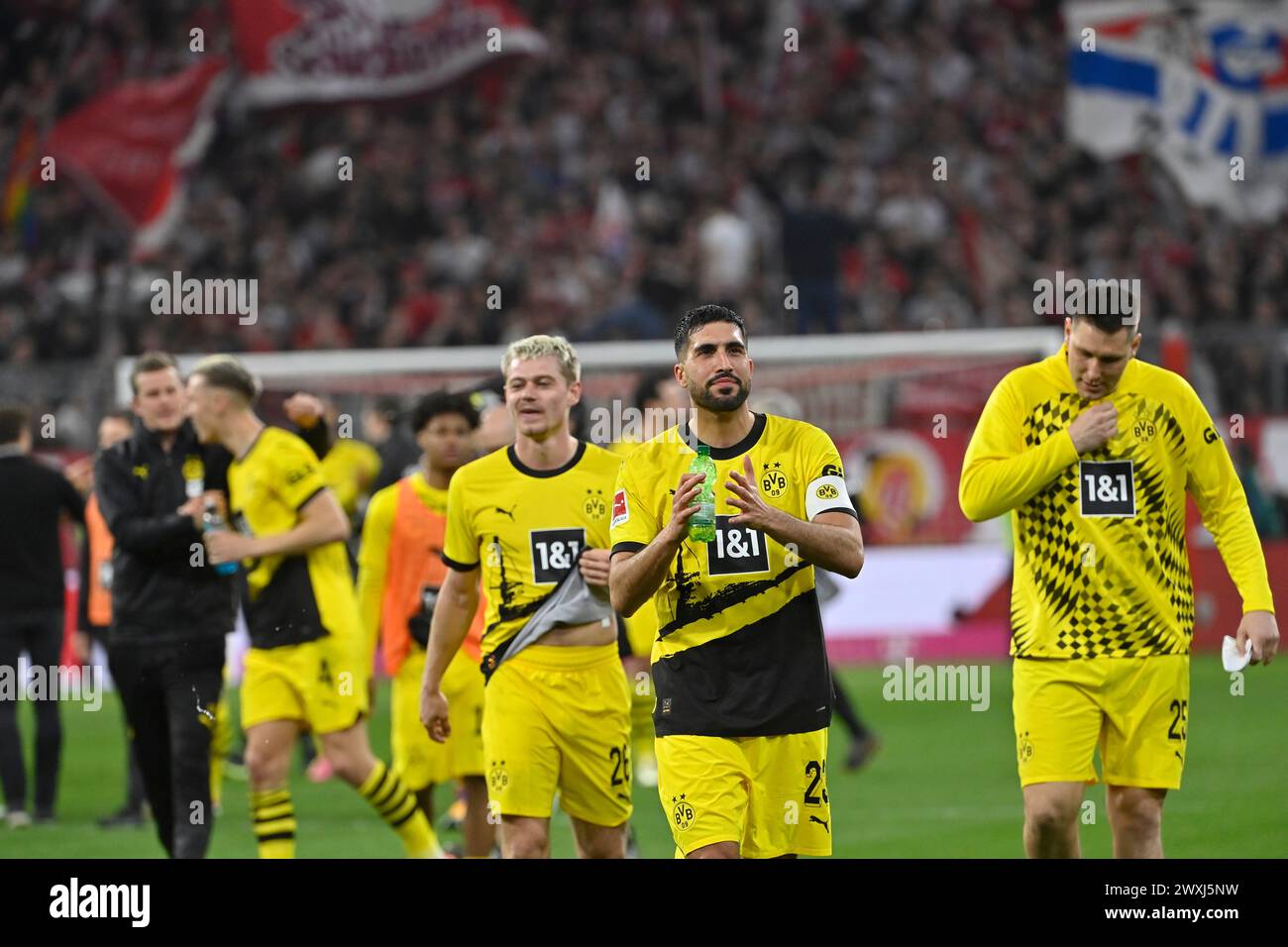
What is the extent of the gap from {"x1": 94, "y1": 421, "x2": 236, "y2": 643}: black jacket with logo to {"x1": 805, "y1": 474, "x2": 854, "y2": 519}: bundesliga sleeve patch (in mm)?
3298

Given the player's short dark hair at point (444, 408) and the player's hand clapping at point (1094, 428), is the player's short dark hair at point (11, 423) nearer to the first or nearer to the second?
the player's short dark hair at point (444, 408)

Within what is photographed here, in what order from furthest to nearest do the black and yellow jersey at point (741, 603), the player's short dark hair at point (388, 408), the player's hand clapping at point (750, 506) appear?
the player's short dark hair at point (388, 408)
the black and yellow jersey at point (741, 603)
the player's hand clapping at point (750, 506)

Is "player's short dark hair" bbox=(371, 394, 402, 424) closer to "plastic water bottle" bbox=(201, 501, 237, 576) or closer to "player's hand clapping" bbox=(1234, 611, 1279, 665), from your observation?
"plastic water bottle" bbox=(201, 501, 237, 576)

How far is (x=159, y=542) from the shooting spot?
858cm

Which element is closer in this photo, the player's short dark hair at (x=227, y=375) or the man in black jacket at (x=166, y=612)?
the man in black jacket at (x=166, y=612)

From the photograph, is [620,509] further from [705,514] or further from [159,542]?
[159,542]

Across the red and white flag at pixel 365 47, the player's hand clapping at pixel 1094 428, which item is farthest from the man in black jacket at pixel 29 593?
the red and white flag at pixel 365 47

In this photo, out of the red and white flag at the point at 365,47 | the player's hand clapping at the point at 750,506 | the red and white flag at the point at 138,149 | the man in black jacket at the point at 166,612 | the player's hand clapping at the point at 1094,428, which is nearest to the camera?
the player's hand clapping at the point at 750,506

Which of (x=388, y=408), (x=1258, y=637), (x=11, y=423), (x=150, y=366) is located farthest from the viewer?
(x=388, y=408)

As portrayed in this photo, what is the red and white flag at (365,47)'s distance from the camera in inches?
969

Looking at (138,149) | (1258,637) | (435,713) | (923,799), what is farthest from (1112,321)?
(138,149)

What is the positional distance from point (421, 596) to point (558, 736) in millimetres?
2362

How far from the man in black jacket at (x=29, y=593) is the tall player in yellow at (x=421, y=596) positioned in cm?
289

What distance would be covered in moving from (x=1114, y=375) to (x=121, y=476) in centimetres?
443
